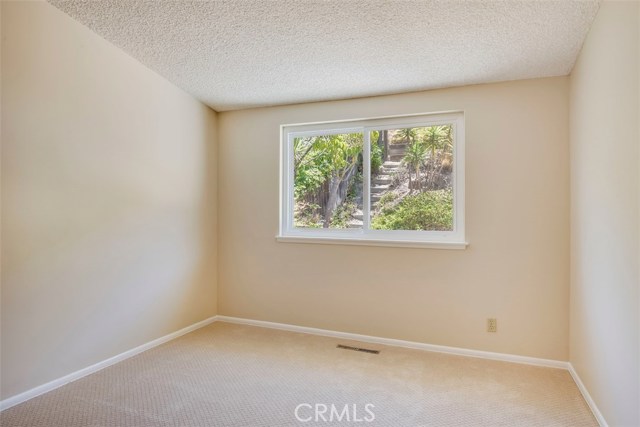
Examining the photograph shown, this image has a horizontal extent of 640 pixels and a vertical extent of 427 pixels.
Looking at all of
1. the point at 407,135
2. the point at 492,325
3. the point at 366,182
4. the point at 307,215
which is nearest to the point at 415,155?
the point at 407,135

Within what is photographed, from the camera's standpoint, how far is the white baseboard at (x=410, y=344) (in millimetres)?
2599

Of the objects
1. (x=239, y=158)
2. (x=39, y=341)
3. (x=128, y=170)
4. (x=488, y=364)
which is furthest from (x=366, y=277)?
(x=39, y=341)

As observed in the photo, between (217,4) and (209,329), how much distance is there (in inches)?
106

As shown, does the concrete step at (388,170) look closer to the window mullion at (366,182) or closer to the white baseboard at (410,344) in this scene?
the window mullion at (366,182)

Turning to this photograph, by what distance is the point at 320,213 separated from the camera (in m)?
3.41

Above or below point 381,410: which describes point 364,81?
above

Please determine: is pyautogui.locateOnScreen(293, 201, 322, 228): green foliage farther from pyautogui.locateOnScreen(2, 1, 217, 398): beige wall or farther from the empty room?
pyautogui.locateOnScreen(2, 1, 217, 398): beige wall

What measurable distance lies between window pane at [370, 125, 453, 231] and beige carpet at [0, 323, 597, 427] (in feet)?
3.54

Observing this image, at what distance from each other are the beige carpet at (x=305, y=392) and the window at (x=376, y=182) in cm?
96

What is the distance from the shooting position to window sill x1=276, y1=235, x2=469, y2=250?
281cm

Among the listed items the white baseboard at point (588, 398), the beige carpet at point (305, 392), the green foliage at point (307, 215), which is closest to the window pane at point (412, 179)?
the green foliage at point (307, 215)

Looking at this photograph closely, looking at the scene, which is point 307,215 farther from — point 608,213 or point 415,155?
point 608,213

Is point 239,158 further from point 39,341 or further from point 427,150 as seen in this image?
point 39,341

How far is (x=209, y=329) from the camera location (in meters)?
3.36
